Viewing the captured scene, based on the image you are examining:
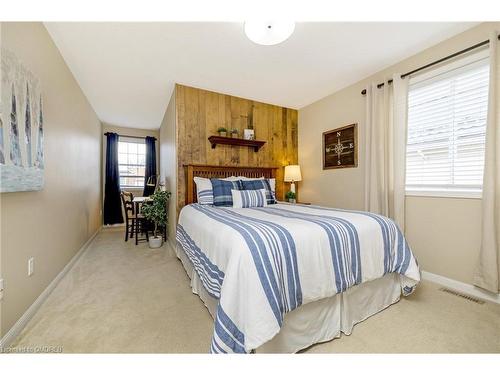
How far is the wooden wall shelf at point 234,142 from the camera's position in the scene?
3194mm

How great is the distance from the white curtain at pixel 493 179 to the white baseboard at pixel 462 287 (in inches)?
3.6

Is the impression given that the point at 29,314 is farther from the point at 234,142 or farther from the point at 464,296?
the point at 464,296

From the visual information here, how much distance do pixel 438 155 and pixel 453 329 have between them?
64.8 inches

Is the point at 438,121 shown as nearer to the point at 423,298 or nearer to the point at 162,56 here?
the point at 423,298

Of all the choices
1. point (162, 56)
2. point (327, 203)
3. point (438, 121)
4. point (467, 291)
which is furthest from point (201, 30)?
point (467, 291)

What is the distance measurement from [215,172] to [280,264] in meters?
2.35

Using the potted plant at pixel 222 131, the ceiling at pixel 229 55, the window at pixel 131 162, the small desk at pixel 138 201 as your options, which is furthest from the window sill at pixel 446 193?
the window at pixel 131 162

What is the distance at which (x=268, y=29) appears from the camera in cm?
171

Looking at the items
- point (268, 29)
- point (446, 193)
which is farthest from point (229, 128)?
point (446, 193)

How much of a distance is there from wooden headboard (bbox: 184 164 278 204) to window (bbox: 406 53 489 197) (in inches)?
78.3

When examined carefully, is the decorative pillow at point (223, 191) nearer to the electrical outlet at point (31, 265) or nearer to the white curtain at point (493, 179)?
the electrical outlet at point (31, 265)

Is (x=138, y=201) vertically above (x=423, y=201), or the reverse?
(x=423, y=201)

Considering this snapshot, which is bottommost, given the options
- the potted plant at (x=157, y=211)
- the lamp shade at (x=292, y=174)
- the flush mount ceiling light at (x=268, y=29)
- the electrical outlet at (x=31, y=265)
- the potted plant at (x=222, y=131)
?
the electrical outlet at (x=31, y=265)
